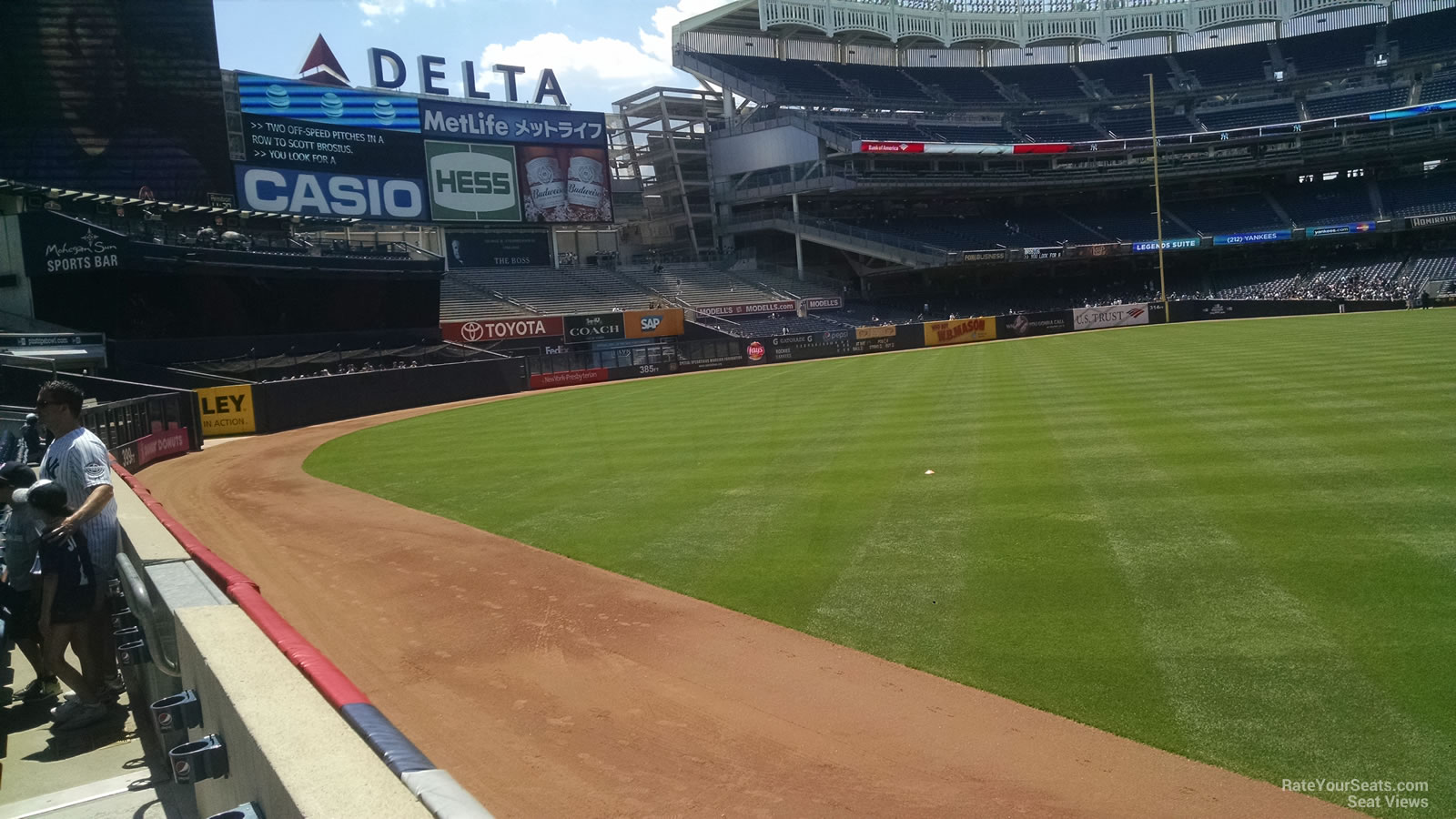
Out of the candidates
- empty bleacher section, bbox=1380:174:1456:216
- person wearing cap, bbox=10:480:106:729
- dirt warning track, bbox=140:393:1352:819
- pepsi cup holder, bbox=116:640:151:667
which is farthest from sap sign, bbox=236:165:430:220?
empty bleacher section, bbox=1380:174:1456:216

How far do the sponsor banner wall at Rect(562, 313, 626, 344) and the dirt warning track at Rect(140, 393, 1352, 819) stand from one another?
3635 cm

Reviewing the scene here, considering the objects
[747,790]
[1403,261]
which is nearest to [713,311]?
[1403,261]

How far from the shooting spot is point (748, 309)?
54969mm

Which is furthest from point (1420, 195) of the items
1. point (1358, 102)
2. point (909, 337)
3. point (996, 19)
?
point (909, 337)

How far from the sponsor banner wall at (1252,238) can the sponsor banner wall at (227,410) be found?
58.3 meters

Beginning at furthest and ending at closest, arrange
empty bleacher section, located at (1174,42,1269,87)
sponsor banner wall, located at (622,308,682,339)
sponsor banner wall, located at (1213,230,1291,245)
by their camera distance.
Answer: empty bleacher section, located at (1174,42,1269,87) → sponsor banner wall, located at (1213,230,1291,245) → sponsor banner wall, located at (622,308,682,339)

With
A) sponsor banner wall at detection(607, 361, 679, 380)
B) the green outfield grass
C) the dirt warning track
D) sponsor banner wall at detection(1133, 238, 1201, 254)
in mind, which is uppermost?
sponsor banner wall at detection(1133, 238, 1201, 254)

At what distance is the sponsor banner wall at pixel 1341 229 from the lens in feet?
192

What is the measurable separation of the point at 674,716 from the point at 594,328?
137 ft

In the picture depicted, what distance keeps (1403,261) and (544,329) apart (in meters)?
51.2

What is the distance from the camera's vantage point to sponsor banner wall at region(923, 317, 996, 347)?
Answer: 51.6 metres

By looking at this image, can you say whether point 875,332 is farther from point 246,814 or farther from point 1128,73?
point 246,814

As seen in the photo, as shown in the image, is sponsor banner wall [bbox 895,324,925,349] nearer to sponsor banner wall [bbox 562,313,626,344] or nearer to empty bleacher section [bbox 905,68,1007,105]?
sponsor banner wall [bbox 562,313,626,344]

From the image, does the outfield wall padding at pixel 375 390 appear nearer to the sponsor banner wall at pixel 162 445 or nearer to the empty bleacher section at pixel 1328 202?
the sponsor banner wall at pixel 162 445
